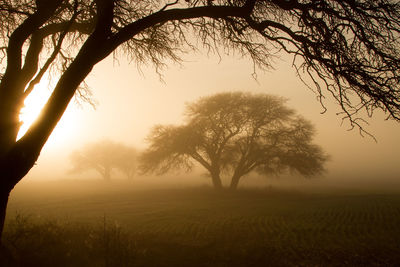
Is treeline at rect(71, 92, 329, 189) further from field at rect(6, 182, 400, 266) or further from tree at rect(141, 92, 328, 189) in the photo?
field at rect(6, 182, 400, 266)

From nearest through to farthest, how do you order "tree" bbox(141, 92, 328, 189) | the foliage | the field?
1. the foliage
2. the field
3. "tree" bbox(141, 92, 328, 189)

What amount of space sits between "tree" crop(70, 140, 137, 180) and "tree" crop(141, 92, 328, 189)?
35812mm

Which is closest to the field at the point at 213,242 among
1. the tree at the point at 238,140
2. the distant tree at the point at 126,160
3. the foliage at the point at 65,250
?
the foliage at the point at 65,250

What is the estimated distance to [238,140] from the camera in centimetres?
2781

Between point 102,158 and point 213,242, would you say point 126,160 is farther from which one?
point 213,242

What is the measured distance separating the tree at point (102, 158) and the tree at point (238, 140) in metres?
35.8

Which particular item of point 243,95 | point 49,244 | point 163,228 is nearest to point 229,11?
point 49,244

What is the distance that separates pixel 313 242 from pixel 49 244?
7.64m

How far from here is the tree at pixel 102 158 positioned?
60562mm

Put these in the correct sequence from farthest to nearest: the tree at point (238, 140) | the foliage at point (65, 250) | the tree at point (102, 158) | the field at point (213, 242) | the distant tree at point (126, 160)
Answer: the distant tree at point (126, 160) → the tree at point (102, 158) → the tree at point (238, 140) → the field at point (213, 242) → the foliage at point (65, 250)

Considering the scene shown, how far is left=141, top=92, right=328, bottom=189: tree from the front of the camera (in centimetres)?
2683

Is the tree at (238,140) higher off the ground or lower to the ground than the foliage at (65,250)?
higher

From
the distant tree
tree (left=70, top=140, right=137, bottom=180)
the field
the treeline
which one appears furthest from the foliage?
the distant tree

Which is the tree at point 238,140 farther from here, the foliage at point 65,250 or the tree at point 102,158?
the tree at point 102,158
